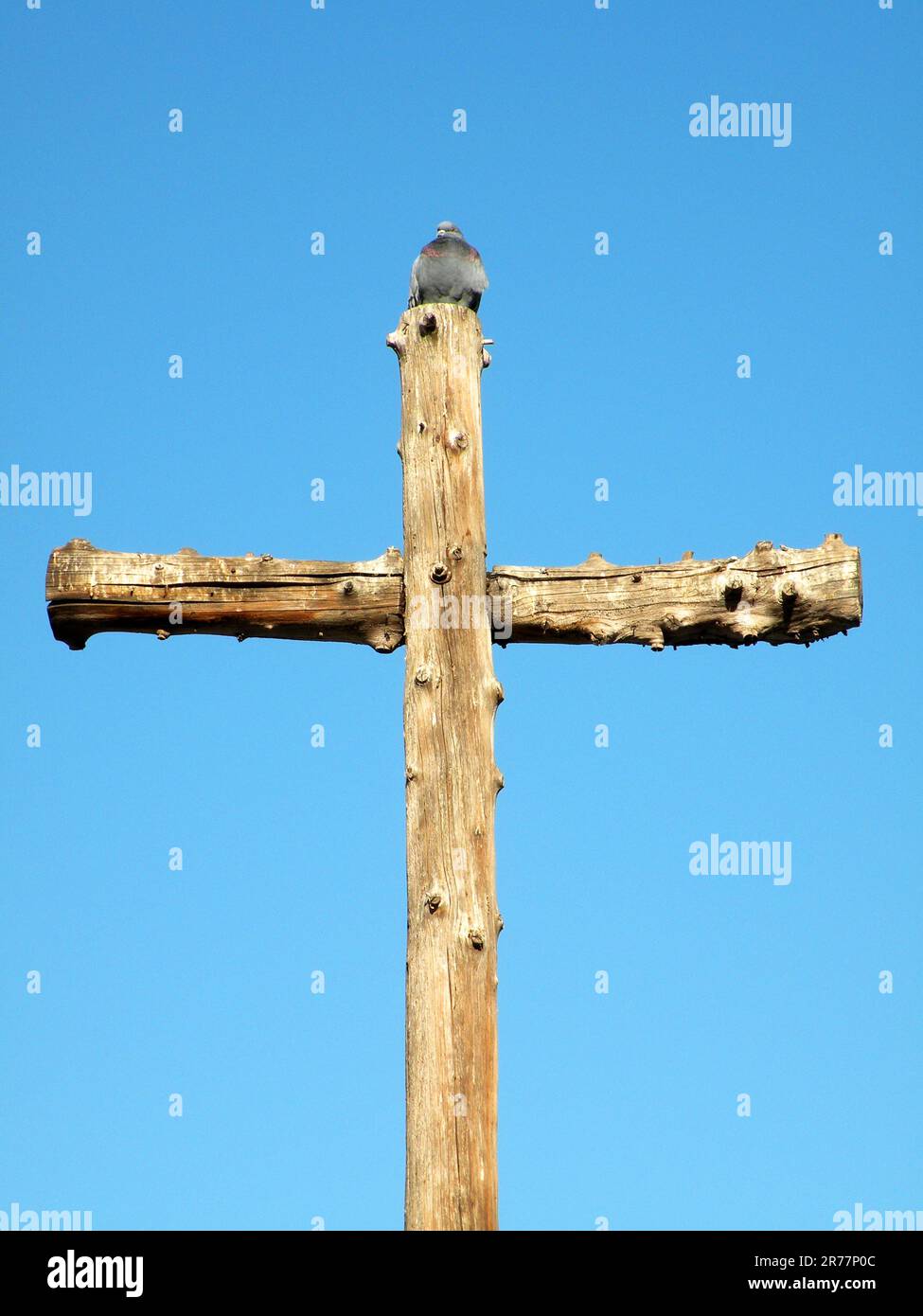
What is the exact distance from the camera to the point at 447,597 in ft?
18.0

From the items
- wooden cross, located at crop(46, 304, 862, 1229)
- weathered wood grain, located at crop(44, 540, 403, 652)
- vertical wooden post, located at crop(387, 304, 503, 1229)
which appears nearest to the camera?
vertical wooden post, located at crop(387, 304, 503, 1229)

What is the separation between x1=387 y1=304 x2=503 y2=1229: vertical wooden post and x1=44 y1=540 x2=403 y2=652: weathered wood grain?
0.14 meters

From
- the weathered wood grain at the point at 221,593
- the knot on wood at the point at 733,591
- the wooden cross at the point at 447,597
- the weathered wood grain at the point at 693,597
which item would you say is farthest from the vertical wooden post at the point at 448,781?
the knot on wood at the point at 733,591

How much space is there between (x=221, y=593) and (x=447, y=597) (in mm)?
781

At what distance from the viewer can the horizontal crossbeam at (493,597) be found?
18.3 ft

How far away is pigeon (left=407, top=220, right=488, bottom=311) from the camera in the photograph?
5762 millimetres

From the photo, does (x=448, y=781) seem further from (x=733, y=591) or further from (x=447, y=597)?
(x=733, y=591)

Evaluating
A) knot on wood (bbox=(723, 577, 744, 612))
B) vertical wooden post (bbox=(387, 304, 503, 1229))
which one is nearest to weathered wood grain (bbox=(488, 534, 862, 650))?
knot on wood (bbox=(723, 577, 744, 612))

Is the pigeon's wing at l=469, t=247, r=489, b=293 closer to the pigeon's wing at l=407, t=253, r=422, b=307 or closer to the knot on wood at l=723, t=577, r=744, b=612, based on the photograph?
the pigeon's wing at l=407, t=253, r=422, b=307

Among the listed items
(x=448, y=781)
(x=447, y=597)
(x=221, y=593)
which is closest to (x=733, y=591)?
(x=447, y=597)

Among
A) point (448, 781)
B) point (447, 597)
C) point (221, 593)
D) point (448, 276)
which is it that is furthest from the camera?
point (448, 276)
